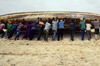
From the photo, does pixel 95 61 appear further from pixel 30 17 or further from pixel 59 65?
Answer: pixel 30 17

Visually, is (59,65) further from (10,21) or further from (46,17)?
(10,21)

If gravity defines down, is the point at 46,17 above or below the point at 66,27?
above

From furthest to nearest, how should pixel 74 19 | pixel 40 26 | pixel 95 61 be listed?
pixel 74 19
pixel 40 26
pixel 95 61

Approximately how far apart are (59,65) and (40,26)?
293 cm

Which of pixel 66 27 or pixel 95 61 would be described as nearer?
pixel 95 61

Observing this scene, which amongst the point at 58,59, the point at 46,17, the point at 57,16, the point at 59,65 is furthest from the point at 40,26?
the point at 59,65

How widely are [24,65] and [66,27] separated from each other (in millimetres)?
3589

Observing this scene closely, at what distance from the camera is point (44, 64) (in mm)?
2189

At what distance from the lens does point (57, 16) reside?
5273mm

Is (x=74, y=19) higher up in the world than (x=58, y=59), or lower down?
higher up

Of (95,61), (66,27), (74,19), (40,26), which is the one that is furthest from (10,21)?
(95,61)

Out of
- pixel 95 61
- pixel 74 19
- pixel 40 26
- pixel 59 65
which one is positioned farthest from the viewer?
pixel 74 19

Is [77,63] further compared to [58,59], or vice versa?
[58,59]

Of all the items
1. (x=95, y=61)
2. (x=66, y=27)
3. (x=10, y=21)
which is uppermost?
(x=10, y=21)
